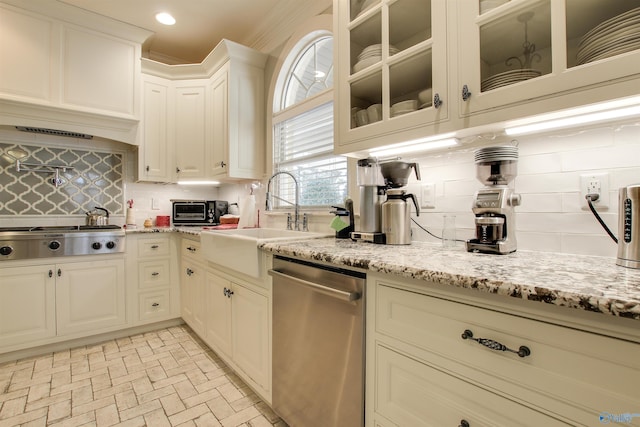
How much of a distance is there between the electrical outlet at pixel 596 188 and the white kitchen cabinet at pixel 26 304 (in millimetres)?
3258

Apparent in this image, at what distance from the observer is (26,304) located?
7.15 feet

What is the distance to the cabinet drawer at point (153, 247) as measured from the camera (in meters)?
2.64

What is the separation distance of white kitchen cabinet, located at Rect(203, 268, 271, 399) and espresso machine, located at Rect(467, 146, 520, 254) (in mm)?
1046

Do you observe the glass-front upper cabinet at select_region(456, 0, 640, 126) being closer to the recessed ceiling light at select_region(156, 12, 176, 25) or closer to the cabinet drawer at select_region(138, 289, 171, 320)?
the recessed ceiling light at select_region(156, 12, 176, 25)

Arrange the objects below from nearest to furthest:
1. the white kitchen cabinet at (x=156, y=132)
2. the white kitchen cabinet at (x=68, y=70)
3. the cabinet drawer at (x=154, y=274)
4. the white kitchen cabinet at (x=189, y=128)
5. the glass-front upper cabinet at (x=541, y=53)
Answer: the glass-front upper cabinet at (x=541, y=53) < the white kitchen cabinet at (x=68, y=70) < the cabinet drawer at (x=154, y=274) < the white kitchen cabinet at (x=156, y=132) < the white kitchen cabinet at (x=189, y=128)

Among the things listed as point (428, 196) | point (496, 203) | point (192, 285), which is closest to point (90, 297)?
point (192, 285)

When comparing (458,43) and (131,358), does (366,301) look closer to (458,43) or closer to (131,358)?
(458,43)

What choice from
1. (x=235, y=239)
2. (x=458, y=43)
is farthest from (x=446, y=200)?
(x=235, y=239)

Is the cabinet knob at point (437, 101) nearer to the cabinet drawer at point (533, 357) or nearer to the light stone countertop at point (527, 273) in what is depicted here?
the light stone countertop at point (527, 273)

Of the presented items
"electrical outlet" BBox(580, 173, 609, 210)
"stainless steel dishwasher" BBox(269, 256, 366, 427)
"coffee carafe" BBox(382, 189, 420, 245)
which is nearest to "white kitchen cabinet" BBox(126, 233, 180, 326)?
"stainless steel dishwasher" BBox(269, 256, 366, 427)

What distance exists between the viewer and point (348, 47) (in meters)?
1.56

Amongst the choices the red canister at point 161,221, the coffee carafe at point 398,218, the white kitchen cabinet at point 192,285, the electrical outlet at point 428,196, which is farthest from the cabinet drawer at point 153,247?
the electrical outlet at point 428,196

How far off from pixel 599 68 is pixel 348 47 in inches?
42.4

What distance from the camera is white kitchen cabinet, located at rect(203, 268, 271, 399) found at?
156cm
